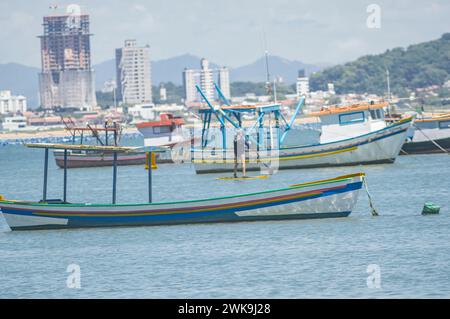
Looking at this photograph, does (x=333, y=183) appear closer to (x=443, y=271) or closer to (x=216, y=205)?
(x=216, y=205)

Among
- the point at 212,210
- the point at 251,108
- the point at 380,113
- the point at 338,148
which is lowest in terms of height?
the point at 212,210

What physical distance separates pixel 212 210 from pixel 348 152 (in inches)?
1162

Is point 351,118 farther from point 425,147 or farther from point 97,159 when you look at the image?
point 97,159

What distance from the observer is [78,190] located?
197ft

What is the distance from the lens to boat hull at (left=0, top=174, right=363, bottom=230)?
105 ft

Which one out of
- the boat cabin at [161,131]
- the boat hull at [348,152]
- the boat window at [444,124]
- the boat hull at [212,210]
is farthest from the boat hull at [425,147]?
the boat hull at [212,210]

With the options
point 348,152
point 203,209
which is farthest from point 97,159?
point 203,209

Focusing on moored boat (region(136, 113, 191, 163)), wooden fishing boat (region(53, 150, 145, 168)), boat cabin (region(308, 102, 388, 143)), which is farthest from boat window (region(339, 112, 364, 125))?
wooden fishing boat (region(53, 150, 145, 168))

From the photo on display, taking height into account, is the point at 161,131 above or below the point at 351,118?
below

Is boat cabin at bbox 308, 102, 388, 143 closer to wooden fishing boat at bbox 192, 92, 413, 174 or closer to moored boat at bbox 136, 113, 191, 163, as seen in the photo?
wooden fishing boat at bbox 192, 92, 413, 174

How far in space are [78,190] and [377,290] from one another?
40.2m

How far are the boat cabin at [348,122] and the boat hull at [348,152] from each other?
52.5 inches

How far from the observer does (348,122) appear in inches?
2478

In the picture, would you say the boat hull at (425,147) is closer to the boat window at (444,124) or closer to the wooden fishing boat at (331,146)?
the boat window at (444,124)
